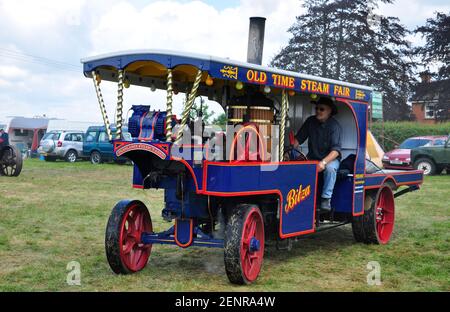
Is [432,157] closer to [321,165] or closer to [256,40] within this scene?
[256,40]

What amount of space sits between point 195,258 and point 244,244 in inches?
59.7

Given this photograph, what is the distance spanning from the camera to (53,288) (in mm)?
6020

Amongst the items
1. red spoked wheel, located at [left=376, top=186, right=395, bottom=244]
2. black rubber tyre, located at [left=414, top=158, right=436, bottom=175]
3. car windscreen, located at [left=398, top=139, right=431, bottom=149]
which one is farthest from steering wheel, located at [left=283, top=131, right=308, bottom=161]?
car windscreen, located at [left=398, top=139, right=431, bottom=149]

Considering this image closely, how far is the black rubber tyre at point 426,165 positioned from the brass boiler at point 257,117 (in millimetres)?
16347

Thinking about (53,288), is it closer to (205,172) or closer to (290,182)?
(205,172)

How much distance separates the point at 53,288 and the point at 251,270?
1.88m

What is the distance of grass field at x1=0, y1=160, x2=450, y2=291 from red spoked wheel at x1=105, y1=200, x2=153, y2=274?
0.44 ft

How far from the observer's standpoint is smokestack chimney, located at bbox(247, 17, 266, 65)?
372 inches

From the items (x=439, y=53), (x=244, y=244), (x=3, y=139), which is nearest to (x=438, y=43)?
(x=439, y=53)

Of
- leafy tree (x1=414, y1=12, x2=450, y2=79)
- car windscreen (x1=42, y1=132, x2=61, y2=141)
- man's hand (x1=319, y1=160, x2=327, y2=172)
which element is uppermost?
leafy tree (x1=414, y1=12, x2=450, y2=79)

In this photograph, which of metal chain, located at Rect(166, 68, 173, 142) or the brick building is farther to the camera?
the brick building

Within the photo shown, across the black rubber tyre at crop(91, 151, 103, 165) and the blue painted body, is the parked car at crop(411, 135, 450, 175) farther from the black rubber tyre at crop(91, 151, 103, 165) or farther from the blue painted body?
the blue painted body

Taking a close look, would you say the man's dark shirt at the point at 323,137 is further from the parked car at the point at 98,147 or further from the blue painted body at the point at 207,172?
the parked car at the point at 98,147

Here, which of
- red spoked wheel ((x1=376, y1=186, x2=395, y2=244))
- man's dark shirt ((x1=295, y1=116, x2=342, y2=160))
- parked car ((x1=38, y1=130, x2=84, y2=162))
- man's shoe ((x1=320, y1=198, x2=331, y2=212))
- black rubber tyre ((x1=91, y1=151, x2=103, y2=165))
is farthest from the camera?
parked car ((x1=38, y1=130, x2=84, y2=162))
